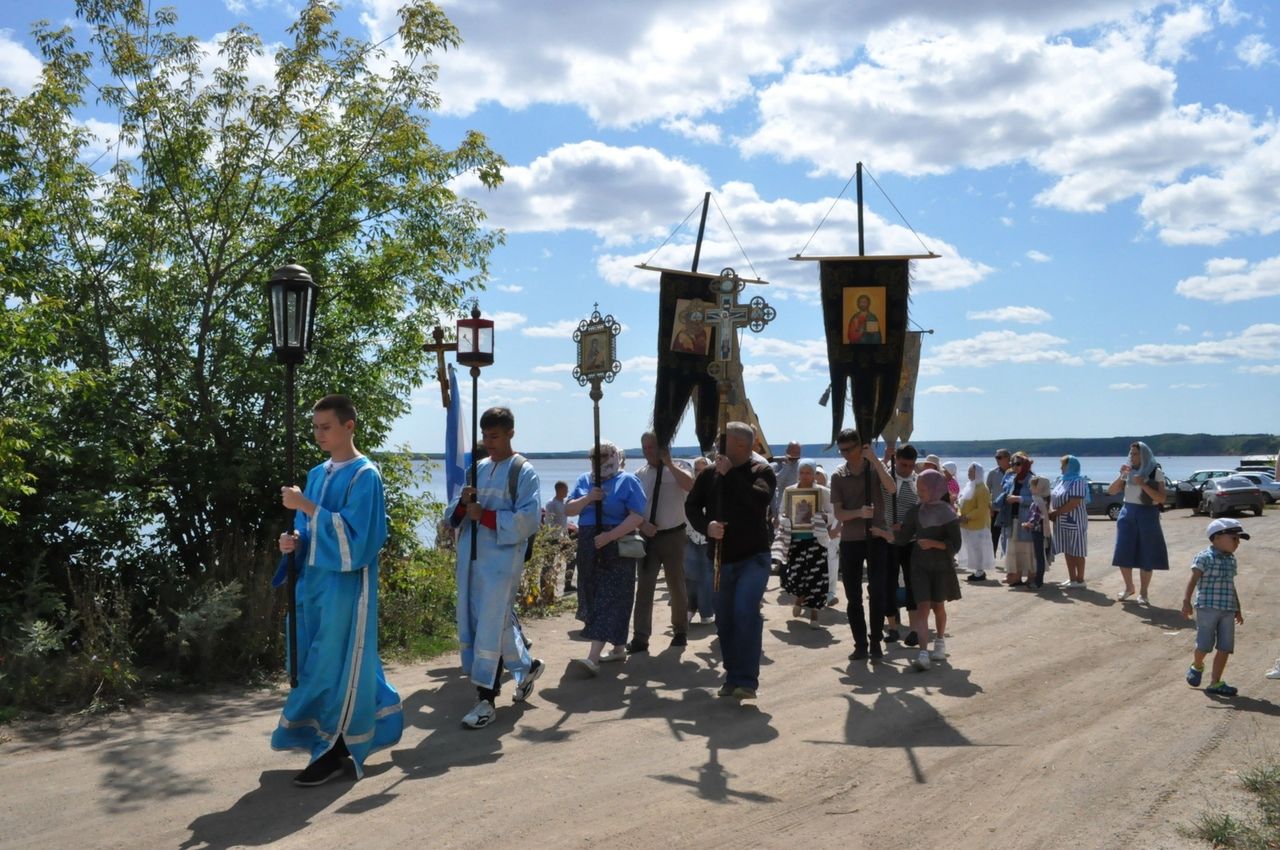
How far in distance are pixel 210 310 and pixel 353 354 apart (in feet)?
4.46

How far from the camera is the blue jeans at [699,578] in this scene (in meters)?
11.5

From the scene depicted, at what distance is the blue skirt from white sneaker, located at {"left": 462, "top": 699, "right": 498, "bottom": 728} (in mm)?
8332

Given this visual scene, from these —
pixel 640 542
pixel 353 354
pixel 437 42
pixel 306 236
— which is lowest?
pixel 640 542

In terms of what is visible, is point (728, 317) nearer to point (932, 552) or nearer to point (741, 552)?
point (932, 552)

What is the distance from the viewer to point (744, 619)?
800 centimetres

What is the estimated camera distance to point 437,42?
11156 mm

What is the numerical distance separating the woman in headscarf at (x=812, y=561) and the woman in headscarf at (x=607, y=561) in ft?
9.00

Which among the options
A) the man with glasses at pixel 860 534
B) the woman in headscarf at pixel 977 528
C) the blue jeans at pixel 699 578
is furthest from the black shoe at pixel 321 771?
the woman in headscarf at pixel 977 528

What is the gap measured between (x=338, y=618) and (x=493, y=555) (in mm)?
1593

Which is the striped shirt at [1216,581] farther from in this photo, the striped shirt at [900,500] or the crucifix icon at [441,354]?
the crucifix icon at [441,354]

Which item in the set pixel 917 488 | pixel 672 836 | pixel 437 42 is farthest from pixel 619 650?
pixel 437 42

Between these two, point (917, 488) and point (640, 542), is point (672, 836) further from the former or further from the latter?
point (917, 488)

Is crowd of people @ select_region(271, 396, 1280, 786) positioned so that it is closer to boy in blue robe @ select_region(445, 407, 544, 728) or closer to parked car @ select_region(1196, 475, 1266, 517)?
boy in blue robe @ select_region(445, 407, 544, 728)

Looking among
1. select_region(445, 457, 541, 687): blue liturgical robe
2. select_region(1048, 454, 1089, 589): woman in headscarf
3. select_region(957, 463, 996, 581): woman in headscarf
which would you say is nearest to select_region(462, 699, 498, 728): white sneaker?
select_region(445, 457, 541, 687): blue liturgical robe
